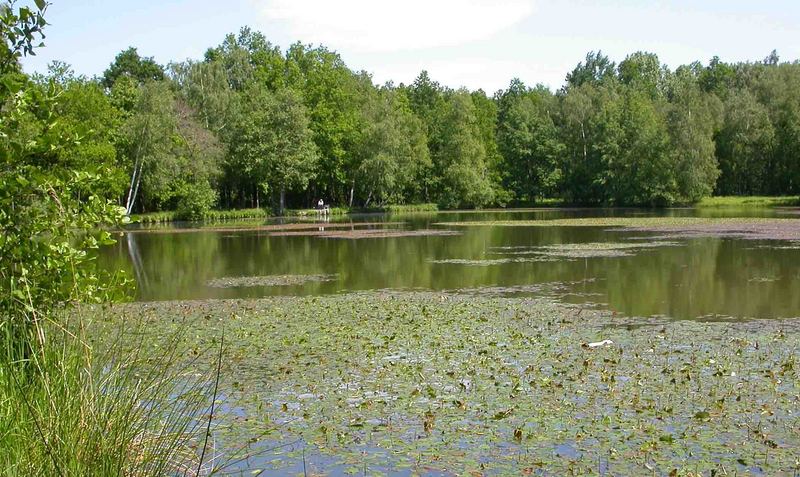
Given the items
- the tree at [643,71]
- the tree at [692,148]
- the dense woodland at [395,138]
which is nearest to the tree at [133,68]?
the dense woodland at [395,138]

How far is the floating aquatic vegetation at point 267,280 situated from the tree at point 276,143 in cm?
4648

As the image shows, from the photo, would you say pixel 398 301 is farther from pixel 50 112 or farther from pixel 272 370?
pixel 50 112

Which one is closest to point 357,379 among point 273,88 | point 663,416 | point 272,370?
point 272,370

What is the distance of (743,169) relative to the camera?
8075 cm

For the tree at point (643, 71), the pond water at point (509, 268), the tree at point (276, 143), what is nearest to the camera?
the pond water at point (509, 268)

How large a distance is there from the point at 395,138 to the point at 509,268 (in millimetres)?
52141

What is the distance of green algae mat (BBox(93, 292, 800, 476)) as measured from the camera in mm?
7195

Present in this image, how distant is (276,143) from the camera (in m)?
69.2

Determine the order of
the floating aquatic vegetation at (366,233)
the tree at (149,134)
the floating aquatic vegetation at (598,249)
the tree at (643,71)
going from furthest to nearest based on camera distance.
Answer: the tree at (643,71), the tree at (149,134), the floating aquatic vegetation at (366,233), the floating aquatic vegetation at (598,249)

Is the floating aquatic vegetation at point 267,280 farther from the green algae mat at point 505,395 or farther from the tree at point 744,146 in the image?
the tree at point 744,146

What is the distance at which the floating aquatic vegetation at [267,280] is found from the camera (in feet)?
72.3

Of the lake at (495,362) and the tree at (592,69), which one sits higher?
the tree at (592,69)

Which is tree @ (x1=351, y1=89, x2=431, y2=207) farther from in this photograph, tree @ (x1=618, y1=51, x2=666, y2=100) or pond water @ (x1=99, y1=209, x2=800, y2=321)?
tree @ (x1=618, y1=51, x2=666, y2=100)

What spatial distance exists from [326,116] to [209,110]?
1252 centimetres
